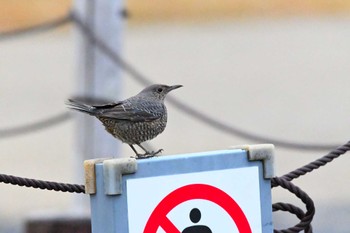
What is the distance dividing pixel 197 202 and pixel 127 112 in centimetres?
147

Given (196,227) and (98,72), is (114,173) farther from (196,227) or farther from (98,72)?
(98,72)

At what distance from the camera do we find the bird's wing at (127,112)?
5031 mm

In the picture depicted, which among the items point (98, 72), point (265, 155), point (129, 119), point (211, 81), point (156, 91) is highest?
point (211, 81)

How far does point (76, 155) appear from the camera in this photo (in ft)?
23.9

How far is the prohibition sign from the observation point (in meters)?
3.65

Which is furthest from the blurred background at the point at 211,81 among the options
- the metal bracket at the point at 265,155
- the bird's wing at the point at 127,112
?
the metal bracket at the point at 265,155

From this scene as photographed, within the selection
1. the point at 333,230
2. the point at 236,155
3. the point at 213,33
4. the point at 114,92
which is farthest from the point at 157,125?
the point at 213,33

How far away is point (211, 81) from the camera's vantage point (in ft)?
57.9

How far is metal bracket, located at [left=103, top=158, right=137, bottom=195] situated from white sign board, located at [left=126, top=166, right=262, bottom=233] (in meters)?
0.04

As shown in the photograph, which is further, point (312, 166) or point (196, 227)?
point (312, 166)

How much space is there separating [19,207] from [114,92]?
4403mm

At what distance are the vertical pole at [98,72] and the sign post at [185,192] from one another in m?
3.18

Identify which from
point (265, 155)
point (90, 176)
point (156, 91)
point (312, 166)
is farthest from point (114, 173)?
point (156, 91)

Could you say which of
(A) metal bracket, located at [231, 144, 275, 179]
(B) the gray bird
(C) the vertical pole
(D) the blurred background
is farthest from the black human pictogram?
(D) the blurred background
